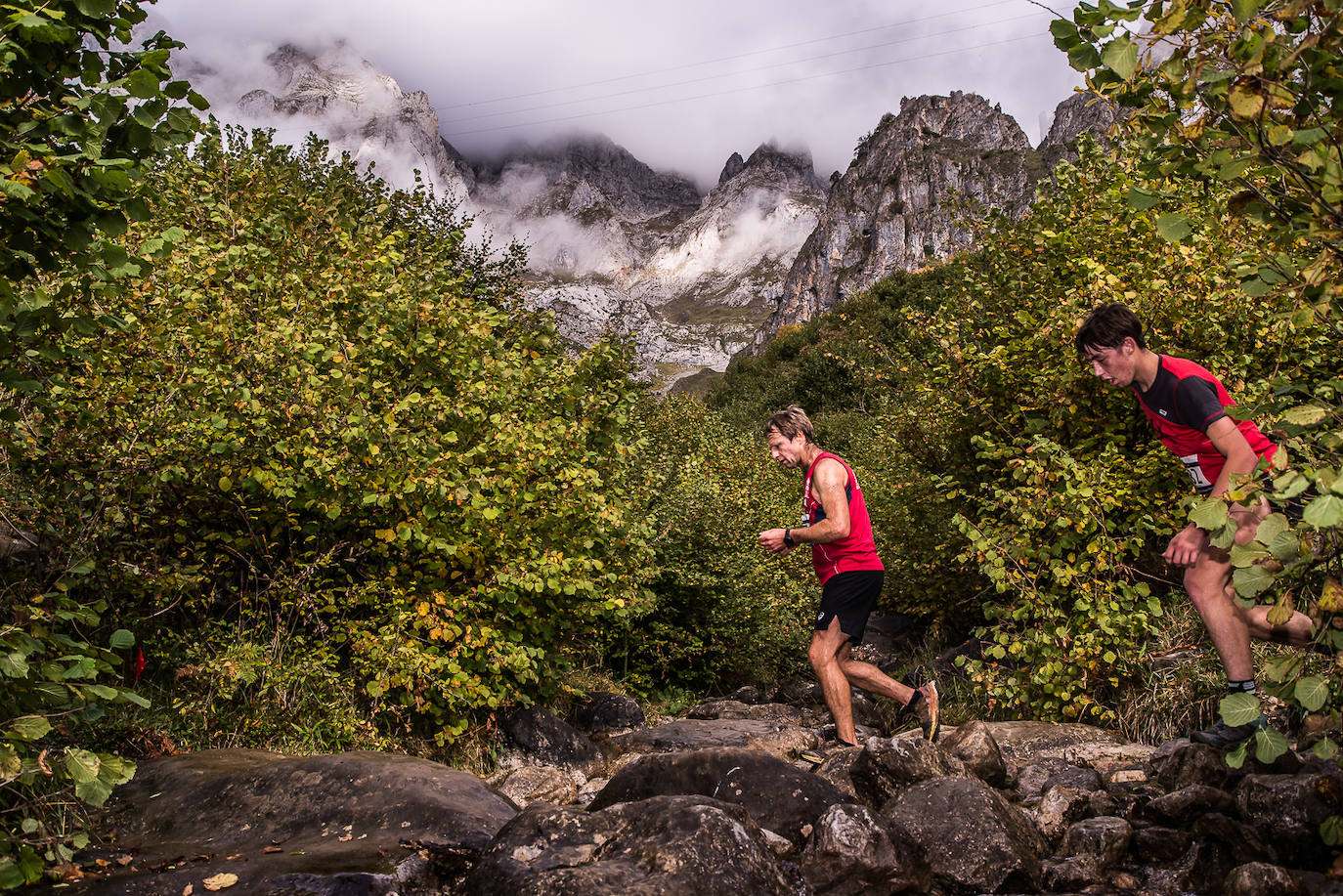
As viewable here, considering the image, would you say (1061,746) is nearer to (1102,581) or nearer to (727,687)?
(1102,581)

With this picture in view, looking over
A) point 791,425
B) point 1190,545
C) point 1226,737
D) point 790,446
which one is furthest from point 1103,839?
point 791,425

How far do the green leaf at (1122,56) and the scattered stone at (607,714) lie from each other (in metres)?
7.08

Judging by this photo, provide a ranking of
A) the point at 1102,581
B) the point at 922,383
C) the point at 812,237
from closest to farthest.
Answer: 1. the point at 1102,581
2. the point at 922,383
3. the point at 812,237

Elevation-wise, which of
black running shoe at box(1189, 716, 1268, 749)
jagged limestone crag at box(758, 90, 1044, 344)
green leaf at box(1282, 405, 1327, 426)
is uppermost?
jagged limestone crag at box(758, 90, 1044, 344)

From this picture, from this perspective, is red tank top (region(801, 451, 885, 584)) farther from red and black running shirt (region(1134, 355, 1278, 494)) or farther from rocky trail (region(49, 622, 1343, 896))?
red and black running shirt (region(1134, 355, 1278, 494))

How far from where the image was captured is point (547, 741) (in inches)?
267

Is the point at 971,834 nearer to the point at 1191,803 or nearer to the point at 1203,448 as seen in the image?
the point at 1191,803

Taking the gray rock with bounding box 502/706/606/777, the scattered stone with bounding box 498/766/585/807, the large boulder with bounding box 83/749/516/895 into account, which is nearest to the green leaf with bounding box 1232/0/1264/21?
the large boulder with bounding box 83/749/516/895

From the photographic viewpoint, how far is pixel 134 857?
3.71 m

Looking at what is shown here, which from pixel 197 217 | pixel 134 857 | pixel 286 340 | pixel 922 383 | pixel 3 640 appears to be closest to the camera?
pixel 3 640

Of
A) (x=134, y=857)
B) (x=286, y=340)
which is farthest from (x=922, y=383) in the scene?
(x=134, y=857)

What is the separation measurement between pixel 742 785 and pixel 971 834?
1233mm

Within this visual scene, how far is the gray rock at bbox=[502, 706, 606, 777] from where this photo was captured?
6.66 m

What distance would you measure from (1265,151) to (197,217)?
7.98 metres
